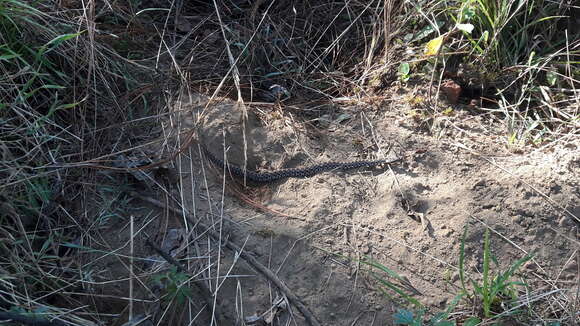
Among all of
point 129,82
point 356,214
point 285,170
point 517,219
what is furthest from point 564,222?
point 129,82

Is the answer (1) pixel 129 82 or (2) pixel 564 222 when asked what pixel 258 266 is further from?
(2) pixel 564 222

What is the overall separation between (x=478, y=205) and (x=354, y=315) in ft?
2.98

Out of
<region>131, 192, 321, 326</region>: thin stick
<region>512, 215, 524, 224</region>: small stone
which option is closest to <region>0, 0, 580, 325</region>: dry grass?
<region>131, 192, 321, 326</region>: thin stick

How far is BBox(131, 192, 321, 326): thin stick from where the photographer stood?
2764 mm

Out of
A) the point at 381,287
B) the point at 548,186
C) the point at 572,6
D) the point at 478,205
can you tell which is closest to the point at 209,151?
the point at 381,287

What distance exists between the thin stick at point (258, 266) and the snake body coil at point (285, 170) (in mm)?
404

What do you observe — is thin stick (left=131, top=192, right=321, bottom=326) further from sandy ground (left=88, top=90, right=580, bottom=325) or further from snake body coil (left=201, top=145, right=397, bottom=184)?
snake body coil (left=201, top=145, right=397, bottom=184)

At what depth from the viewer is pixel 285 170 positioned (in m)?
3.38

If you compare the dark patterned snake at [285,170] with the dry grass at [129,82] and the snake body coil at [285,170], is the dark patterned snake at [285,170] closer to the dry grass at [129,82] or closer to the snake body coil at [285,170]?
the snake body coil at [285,170]

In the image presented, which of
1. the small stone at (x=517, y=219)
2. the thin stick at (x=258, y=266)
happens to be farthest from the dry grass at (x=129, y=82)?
the small stone at (x=517, y=219)

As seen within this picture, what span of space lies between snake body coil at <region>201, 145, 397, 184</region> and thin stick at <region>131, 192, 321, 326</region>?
404 mm

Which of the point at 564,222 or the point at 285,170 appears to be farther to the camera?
the point at 285,170

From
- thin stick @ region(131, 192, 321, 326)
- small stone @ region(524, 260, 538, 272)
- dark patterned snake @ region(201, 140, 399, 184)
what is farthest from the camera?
dark patterned snake @ region(201, 140, 399, 184)

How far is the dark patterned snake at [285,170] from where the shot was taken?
3.35 meters
